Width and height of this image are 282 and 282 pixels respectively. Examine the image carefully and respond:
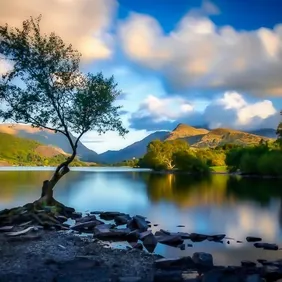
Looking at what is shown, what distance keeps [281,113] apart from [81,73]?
320 ft

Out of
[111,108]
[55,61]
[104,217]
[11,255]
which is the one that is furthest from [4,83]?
[11,255]

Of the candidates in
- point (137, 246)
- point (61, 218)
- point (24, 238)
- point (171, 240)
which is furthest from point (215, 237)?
point (61, 218)

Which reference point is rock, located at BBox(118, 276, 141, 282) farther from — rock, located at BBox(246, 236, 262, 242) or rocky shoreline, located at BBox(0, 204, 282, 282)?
rock, located at BBox(246, 236, 262, 242)

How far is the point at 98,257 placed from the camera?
1938 cm

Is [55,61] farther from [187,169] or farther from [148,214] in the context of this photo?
[187,169]

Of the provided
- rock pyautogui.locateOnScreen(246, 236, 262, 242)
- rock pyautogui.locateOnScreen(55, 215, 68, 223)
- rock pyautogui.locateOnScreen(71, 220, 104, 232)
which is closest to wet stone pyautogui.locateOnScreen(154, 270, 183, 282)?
rock pyautogui.locateOnScreen(246, 236, 262, 242)

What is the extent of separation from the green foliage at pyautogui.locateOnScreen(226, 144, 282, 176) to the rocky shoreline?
10398 centimetres

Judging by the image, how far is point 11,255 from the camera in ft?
63.2

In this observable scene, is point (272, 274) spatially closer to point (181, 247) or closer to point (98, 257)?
point (181, 247)

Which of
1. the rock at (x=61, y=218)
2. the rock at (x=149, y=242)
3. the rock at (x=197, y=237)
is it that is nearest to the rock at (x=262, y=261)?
the rock at (x=149, y=242)

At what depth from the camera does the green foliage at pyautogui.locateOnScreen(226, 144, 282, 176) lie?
126125 mm

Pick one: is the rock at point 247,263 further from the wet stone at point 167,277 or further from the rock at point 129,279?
the rock at point 129,279

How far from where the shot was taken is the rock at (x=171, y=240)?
24.9 metres

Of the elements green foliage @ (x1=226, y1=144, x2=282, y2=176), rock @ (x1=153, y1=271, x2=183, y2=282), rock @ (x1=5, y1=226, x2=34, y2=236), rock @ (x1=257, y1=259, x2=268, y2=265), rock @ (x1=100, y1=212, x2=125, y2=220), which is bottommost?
rock @ (x1=100, y1=212, x2=125, y2=220)
